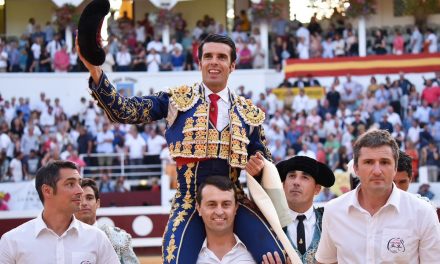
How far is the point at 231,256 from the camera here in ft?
15.2

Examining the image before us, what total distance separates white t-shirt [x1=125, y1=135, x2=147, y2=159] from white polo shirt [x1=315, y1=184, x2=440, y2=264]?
12.3 meters

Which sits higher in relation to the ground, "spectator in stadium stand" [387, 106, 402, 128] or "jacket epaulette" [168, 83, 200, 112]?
"jacket epaulette" [168, 83, 200, 112]

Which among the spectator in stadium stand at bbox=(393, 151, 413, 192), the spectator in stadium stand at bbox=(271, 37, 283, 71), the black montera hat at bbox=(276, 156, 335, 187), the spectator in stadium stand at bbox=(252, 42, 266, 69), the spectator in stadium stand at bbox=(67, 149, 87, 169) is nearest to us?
the spectator in stadium stand at bbox=(393, 151, 413, 192)

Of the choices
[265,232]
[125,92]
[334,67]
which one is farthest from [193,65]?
[265,232]

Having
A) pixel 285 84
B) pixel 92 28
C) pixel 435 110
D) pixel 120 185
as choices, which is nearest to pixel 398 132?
pixel 435 110

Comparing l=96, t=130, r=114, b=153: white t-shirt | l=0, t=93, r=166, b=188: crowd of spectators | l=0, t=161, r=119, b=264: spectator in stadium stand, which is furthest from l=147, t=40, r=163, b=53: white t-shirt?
l=0, t=161, r=119, b=264: spectator in stadium stand

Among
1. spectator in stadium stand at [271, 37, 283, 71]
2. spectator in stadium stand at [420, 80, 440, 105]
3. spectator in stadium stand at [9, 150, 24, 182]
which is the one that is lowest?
spectator in stadium stand at [9, 150, 24, 182]

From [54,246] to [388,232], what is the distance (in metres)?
1.48

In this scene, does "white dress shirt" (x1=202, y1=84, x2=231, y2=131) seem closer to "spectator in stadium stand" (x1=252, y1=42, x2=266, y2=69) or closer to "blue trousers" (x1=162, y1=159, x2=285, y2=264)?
"blue trousers" (x1=162, y1=159, x2=285, y2=264)

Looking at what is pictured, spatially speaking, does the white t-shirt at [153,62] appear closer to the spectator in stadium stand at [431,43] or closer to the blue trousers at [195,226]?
the spectator in stadium stand at [431,43]

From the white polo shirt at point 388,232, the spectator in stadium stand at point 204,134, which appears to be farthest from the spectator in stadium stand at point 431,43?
the white polo shirt at point 388,232

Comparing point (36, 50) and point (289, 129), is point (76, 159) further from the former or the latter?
point (36, 50)

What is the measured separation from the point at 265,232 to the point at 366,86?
15.2 metres

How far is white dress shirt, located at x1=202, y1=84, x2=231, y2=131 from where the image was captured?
16.2 feet
